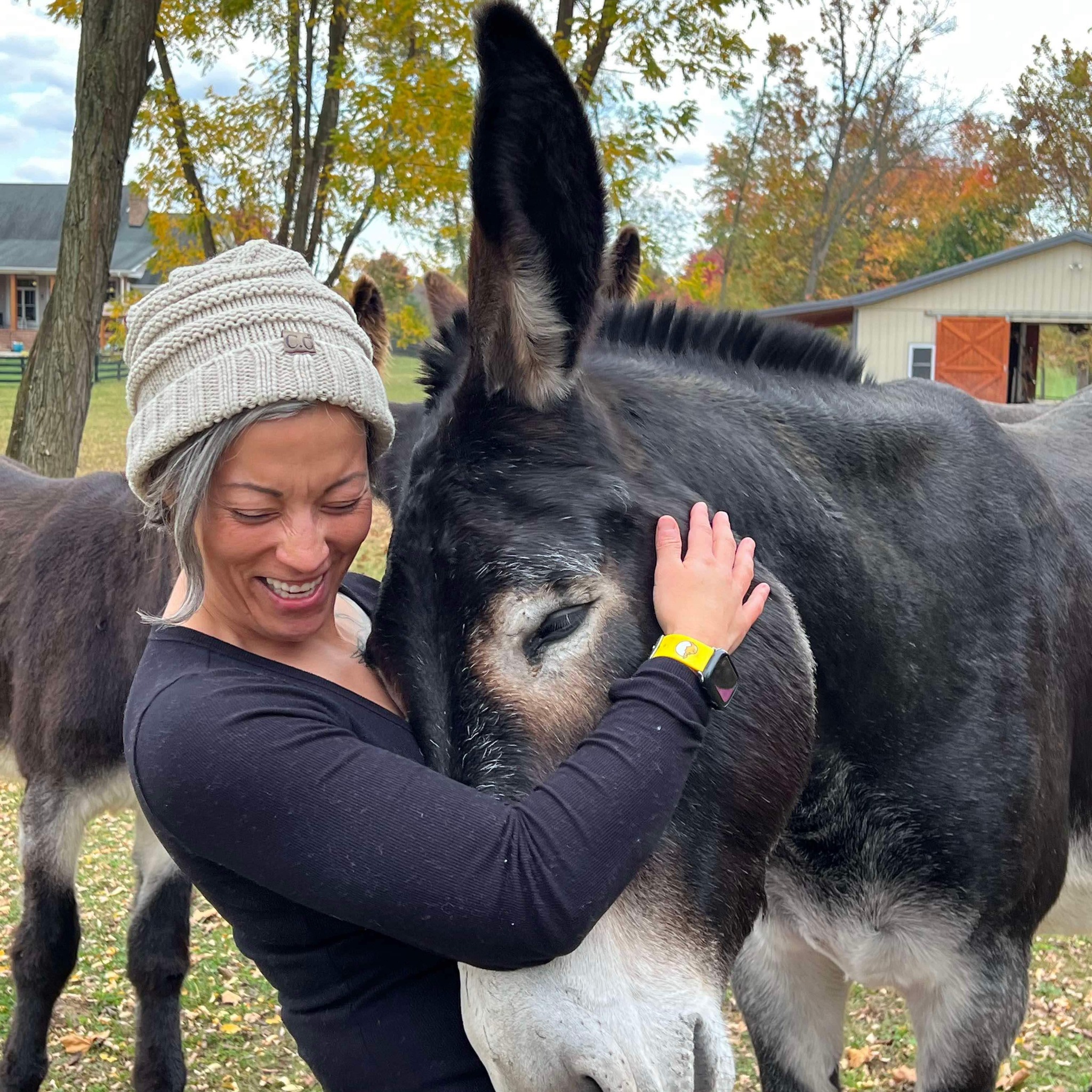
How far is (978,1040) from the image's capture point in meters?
2.16

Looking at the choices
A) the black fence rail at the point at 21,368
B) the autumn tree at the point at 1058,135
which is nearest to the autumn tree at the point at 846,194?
the autumn tree at the point at 1058,135

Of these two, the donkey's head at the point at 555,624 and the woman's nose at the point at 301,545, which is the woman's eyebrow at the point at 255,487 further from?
the donkey's head at the point at 555,624

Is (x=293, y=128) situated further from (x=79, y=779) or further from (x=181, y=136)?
(x=79, y=779)

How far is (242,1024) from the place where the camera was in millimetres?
4574

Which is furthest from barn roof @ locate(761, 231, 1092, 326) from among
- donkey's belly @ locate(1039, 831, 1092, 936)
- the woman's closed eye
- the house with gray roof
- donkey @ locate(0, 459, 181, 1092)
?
the house with gray roof

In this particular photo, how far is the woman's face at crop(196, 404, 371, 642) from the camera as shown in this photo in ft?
5.12

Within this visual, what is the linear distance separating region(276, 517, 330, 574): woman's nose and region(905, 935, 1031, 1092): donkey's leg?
53.1 inches

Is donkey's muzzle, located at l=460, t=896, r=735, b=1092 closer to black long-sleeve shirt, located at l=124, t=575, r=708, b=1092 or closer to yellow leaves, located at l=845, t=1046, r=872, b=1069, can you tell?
black long-sleeve shirt, located at l=124, t=575, r=708, b=1092

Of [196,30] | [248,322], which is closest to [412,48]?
[196,30]

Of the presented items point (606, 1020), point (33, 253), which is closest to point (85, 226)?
point (606, 1020)

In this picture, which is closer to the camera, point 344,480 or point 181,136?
point 344,480

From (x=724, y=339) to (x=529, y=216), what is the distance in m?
0.75

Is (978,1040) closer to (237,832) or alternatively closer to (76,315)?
(237,832)

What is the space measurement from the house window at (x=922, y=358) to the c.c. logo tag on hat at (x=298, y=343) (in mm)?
23287
